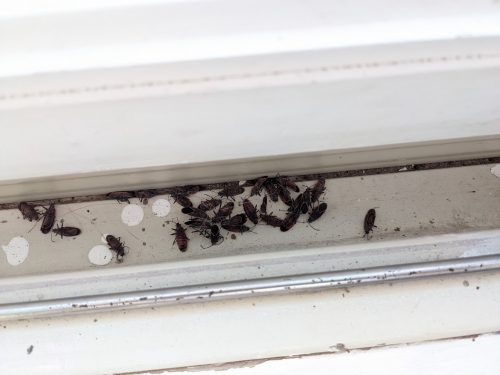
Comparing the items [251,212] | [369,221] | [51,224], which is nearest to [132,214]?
[51,224]

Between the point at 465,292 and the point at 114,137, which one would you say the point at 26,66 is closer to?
the point at 114,137

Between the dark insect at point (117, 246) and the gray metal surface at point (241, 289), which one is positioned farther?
the dark insect at point (117, 246)

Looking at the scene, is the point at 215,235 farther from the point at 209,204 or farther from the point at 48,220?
the point at 48,220

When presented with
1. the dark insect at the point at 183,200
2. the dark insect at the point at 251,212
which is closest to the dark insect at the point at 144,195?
the dark insect at the point at 183,200

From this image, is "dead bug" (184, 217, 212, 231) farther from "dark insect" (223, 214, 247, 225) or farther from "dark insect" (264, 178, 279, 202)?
"dark insect" (264, 178, 279, 202)

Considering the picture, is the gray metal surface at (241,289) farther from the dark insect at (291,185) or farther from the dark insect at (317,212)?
the dark insect at (291,185)

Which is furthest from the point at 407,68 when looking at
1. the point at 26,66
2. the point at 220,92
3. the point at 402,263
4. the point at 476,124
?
the point at 26,66
